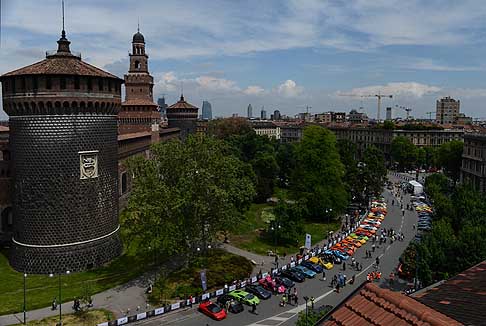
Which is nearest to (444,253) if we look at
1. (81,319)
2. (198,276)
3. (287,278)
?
(287,278)

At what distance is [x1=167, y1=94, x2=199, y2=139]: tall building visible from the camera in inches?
3819

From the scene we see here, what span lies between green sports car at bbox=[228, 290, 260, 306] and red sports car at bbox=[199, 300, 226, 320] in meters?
1.99

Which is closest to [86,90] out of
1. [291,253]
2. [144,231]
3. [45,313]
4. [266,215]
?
[144,231]

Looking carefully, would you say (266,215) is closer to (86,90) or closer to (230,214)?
(230,214)

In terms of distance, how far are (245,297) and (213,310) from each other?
2838mm

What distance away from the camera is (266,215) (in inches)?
2398

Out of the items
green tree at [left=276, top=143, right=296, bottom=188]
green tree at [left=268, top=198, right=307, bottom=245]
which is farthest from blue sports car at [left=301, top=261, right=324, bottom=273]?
green tree at [left=276, top=143, right=296, bottom=188]

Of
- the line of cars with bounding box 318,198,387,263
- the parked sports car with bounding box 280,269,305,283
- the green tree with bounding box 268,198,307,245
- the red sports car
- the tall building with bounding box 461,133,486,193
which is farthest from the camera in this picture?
the tall building with bounding box 461,133,486,193

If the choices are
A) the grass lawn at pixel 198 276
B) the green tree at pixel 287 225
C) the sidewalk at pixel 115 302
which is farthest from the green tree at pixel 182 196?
the green tree at pixel 287 225

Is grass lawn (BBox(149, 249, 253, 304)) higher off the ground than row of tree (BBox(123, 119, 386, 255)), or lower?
lower

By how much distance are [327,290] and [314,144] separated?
28057 mm

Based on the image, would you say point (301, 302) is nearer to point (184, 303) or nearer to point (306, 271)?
point (306, 271)

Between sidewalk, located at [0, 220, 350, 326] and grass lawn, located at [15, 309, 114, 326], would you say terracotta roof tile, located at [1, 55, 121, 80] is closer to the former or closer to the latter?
sidewalk, located at [0, 220, 350, 326]

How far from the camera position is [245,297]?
3228 cm
